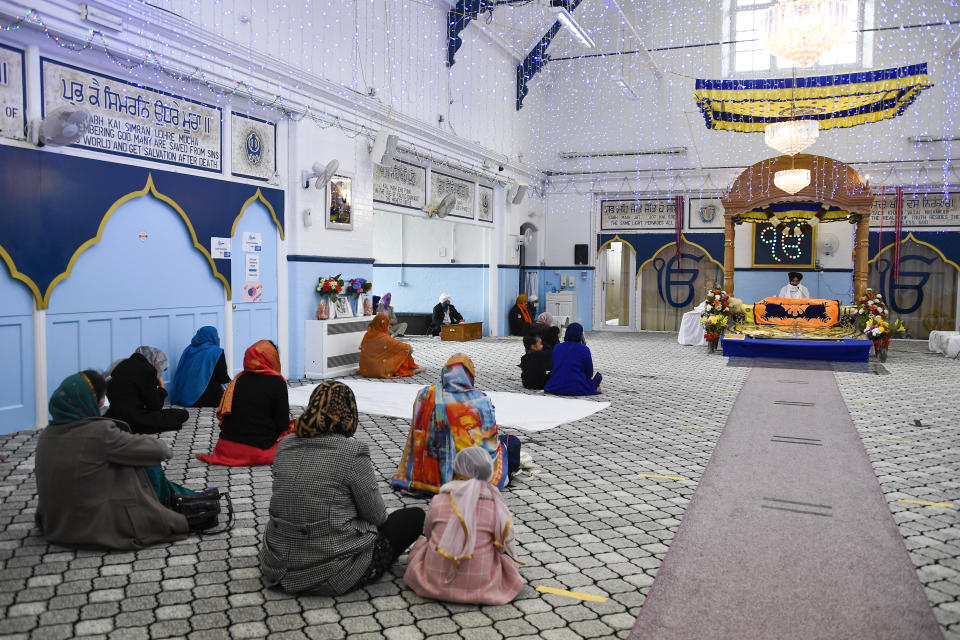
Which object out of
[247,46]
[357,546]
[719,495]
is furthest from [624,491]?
[247,46]

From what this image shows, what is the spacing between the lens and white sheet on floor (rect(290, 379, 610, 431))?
242 inches

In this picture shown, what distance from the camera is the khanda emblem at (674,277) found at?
49.4 feet

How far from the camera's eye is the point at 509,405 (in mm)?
6828

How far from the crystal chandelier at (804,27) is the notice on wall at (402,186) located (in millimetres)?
5063

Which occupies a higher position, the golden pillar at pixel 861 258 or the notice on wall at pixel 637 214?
the notice on wall at pixel 637 214

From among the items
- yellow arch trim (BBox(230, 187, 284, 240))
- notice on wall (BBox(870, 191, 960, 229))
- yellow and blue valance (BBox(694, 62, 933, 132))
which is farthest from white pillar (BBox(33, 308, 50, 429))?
notice on wall (BBox(870, 191, 960, 229))

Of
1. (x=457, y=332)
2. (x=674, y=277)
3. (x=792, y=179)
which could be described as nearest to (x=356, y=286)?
(x=457, y=332)

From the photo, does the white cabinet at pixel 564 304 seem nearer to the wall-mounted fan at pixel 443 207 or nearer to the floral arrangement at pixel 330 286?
the wall-mounted fan at pixel 443 207

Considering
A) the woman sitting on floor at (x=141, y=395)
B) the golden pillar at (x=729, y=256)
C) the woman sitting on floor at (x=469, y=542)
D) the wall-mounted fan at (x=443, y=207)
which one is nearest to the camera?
the woman sitting on floor at (x=469, y=542)

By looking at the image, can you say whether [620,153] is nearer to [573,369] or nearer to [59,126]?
[573,369]

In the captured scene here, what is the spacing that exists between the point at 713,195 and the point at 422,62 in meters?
6.89

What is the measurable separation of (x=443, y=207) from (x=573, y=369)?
5301 mm

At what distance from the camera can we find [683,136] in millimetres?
14695

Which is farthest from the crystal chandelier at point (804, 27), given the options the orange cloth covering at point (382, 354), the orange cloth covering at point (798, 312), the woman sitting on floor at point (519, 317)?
the woman sitting on floor at point (519, 317)
